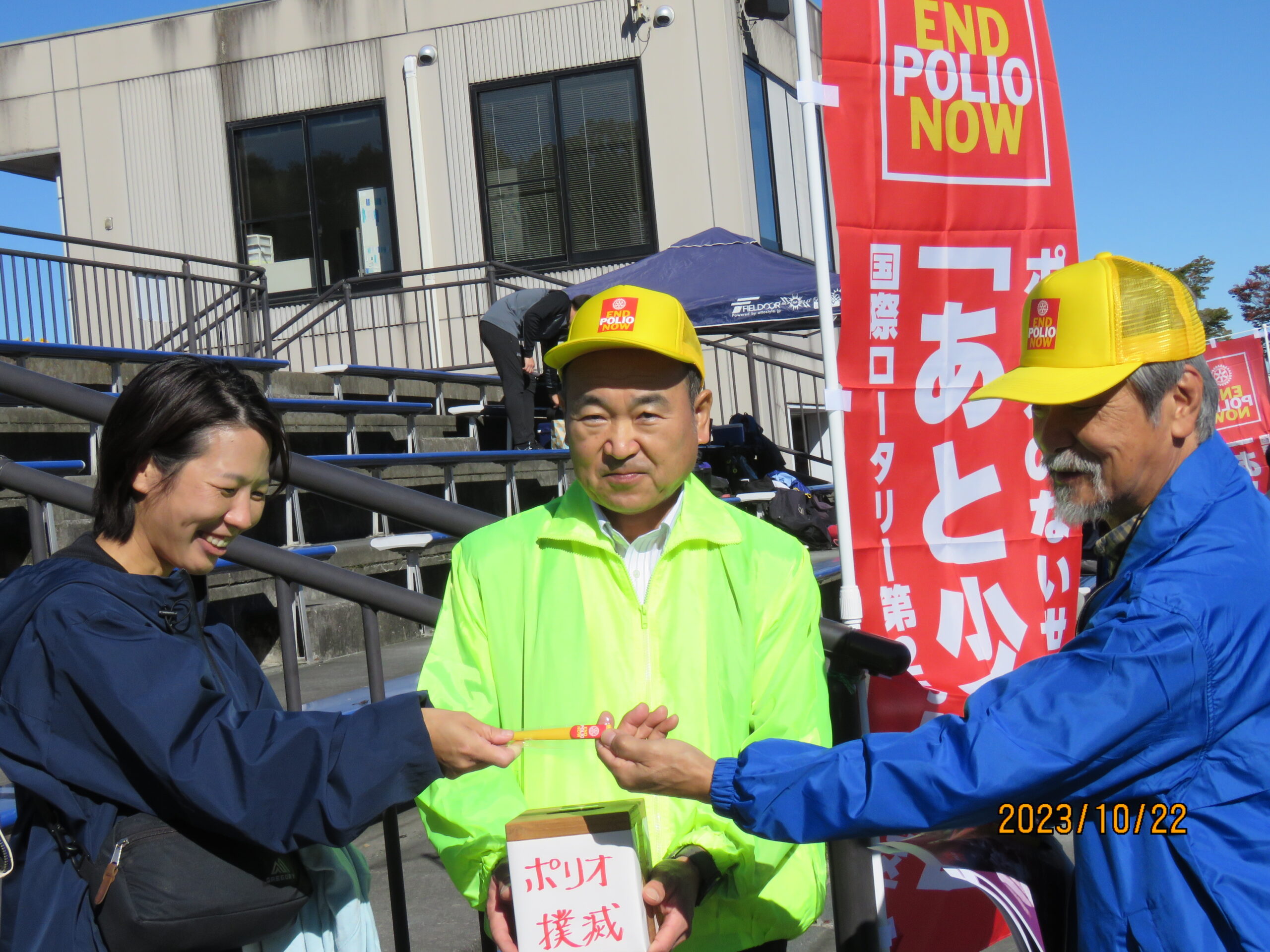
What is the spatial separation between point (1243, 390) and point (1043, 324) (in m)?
9.99

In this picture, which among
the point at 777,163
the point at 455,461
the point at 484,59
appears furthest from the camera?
the point at 777,163

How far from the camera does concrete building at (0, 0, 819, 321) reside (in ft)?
47.7

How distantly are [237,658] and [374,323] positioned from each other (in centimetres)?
1380

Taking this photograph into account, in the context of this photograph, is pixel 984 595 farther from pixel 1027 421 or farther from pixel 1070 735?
pixel 1070 735

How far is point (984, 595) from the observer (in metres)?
Result: 3.54

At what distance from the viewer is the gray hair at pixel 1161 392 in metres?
1.82

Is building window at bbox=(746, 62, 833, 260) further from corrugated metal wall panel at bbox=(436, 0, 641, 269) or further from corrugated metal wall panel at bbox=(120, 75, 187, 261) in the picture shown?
corrugated metal wall panel at bbox=(120, 75, 187, 261)

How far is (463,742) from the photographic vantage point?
172cm

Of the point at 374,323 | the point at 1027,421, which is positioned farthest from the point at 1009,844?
the point at 374,323

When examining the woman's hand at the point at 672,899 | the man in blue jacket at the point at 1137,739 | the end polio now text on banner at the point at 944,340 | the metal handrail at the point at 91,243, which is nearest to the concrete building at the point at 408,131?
the metal handrail at the point at 91,243

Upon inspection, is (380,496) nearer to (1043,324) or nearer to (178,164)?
(1043,324)

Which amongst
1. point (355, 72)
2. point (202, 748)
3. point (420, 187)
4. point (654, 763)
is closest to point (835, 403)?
point (654, 763)

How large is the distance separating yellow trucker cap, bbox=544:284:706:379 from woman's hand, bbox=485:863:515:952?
0.91 meters

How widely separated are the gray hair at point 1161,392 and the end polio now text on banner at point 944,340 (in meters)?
1.56
